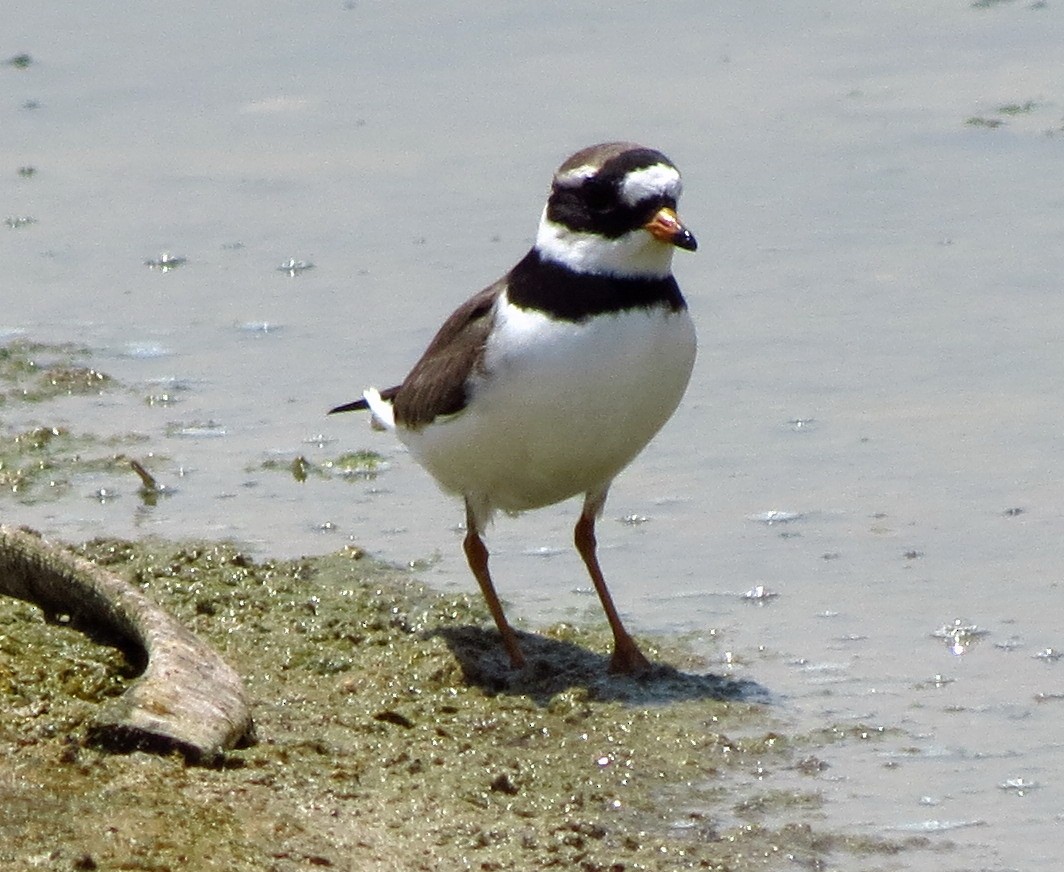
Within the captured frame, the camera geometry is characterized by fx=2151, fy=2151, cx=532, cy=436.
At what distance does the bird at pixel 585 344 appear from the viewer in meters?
6.25

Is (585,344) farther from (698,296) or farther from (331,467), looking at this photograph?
(698,296)

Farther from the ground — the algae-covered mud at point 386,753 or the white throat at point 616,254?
the white throat at point 616,254

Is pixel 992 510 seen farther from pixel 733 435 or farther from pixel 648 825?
pixel 648 825

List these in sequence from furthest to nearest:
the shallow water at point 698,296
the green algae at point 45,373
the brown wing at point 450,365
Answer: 1. the green algae at point 45,373
2. the shallow water at point 698,296
3. the brown wing at point 450,365

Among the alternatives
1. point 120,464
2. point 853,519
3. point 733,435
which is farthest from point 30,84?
point 853,519

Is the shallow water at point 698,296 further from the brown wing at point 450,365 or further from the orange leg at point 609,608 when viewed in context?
the brown wing at point 450,365

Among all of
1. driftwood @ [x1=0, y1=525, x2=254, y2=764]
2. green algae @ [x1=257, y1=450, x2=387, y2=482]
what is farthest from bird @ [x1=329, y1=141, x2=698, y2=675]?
green algae @ [x1=257, y1=450, x2=387, y2=482]

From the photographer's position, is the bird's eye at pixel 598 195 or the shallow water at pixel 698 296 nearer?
the bird's eye at pixel 598 195

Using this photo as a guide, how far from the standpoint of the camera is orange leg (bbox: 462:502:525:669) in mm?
6676

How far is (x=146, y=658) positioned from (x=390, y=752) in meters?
0.70

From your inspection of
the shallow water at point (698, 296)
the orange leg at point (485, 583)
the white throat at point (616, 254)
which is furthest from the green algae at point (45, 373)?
the white throat at point (616, 254)

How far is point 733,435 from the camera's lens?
8547 mm

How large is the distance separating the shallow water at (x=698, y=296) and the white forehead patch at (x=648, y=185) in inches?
59.5

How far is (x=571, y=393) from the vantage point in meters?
6.26
